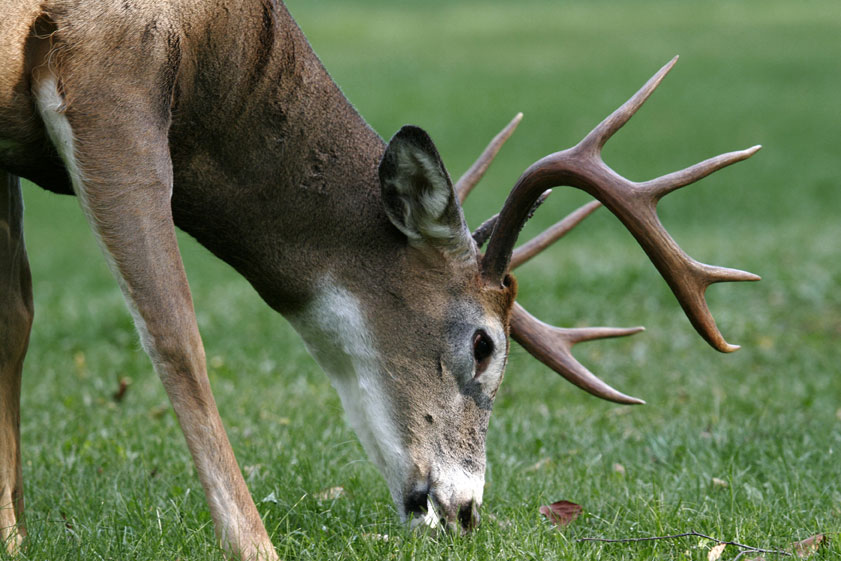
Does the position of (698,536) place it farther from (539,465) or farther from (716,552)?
(539,465)

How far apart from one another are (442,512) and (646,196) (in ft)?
4.36

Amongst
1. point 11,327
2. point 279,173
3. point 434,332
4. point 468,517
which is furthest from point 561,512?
point 11,327

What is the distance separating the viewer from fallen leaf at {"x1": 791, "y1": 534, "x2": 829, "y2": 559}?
3525mm

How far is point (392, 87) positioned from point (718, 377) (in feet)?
65.7

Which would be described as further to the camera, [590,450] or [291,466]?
[590,450]

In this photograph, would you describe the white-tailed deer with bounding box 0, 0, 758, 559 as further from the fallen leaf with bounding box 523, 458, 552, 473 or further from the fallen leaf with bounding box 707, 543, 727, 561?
the fallen leaf with bounding box 523, 458, 552, 473

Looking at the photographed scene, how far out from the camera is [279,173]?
3.85m

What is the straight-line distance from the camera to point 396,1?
42938mm

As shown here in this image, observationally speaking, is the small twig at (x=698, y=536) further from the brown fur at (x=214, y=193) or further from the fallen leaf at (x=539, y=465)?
the fallen leaf at (x=539, y=465)

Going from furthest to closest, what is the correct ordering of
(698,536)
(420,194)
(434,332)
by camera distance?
(434,332) < (420,194) < (698,536)

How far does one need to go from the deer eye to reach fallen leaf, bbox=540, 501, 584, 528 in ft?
1.88

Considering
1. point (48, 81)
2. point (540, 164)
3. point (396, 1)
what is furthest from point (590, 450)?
point (396, 1)

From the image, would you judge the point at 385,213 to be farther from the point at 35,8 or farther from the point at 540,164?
the point at 35,8

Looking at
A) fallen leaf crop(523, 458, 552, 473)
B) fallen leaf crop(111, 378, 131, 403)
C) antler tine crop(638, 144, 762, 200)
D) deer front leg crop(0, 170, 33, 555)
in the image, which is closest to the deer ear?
antler tine crop(638, 144, 762, 200)
